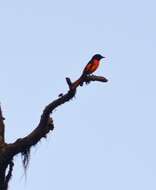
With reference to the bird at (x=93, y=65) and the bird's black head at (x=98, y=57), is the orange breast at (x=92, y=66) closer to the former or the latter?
the bird at (x=93, y=65)

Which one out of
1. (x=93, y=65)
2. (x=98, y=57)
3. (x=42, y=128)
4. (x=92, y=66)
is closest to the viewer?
(x=42, y=128)

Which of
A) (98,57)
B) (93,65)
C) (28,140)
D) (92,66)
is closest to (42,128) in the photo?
(28,140)

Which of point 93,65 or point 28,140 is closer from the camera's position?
point 28,140

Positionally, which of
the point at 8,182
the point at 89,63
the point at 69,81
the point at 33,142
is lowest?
the point at 8,182

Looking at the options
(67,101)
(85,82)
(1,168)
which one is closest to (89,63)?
(85,82)

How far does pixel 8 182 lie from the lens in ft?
33.5

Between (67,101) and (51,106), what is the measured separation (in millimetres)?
331

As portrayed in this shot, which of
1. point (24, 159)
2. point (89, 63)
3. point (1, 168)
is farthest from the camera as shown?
point (89, 63)

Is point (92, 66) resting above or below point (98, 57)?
below

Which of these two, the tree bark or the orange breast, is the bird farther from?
the tree bark

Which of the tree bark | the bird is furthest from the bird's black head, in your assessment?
the tree bark

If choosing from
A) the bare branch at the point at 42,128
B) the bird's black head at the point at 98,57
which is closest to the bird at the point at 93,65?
the bird's black head at the point at 98,57

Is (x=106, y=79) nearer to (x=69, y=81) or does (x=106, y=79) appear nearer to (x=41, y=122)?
(x=69, y=81)

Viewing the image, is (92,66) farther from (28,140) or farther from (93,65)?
(28,140)
